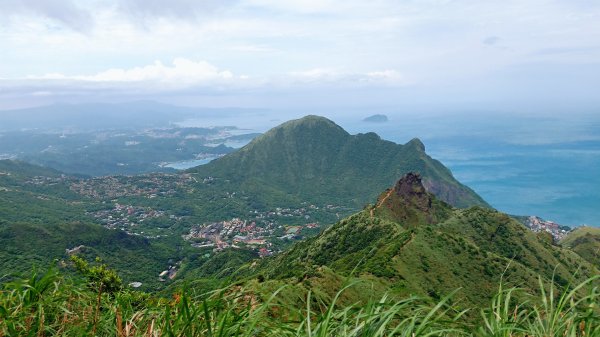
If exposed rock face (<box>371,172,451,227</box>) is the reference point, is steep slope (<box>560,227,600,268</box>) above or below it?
below

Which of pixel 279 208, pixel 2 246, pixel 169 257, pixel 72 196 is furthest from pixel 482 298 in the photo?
pixel 72 196

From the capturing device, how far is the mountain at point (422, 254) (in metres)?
36.4

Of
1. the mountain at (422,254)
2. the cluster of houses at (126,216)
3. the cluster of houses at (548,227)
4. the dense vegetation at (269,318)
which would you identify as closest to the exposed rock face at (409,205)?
the mountain at (422,254)

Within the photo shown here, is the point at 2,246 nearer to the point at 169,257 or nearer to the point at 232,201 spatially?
the point at 169,257

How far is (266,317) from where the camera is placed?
359 cm

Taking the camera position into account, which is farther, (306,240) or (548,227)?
(548,227)

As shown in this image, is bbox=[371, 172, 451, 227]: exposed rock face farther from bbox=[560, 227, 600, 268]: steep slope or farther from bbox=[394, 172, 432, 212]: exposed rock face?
bbox=[560, 227, 600, 268]: steep slope

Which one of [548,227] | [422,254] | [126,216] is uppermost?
[422,254]

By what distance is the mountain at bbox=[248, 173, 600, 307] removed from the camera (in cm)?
3641

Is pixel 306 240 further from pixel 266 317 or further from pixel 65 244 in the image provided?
pixel 266 317

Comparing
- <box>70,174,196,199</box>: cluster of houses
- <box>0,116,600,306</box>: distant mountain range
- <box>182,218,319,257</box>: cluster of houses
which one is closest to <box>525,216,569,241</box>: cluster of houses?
<box>0,116,600,306</box>: distant mountain range

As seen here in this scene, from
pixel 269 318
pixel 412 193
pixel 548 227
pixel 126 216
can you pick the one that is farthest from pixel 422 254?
pixel 126 216

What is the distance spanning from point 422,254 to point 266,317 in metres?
42.2

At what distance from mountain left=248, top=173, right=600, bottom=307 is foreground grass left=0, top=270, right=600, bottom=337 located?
23.6 meters
